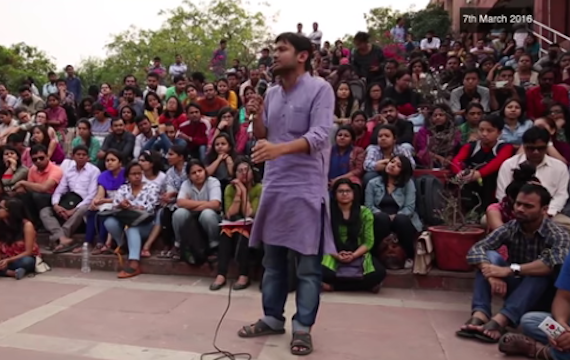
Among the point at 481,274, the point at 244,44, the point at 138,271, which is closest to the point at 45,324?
the point at 138,271

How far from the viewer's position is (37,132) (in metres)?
7.95

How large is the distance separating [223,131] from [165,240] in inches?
78.0

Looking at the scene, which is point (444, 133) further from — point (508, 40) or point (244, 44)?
point (244, 44)

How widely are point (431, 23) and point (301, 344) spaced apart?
19946mm

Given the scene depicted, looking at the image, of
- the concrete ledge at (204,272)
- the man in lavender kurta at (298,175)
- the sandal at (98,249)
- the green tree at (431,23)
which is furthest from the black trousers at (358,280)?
the green tree at (431,23)

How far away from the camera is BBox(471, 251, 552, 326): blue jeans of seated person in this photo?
3854mm

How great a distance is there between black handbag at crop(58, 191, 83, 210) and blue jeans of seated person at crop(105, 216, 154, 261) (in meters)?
0.80

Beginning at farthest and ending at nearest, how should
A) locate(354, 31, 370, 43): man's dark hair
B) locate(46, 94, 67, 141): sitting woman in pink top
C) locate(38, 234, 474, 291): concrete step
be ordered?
1. locate(354, 31, 370, 43): man's dark hair
2. locate(46, 94, 67, 141): sitting woman in pink top
3. locate(38, 234, 474, 291): concrete step

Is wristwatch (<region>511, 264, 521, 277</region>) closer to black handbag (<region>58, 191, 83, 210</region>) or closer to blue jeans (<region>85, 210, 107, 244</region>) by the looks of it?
blue jeans (<region>85, 210, 107, 244</region>)

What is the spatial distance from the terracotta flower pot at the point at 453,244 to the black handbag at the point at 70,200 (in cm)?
408

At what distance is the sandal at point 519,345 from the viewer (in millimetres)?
3533

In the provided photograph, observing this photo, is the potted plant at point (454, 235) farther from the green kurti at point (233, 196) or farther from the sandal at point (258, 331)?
the sandal at point (258, 331)

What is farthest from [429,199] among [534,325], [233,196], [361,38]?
[361,38]

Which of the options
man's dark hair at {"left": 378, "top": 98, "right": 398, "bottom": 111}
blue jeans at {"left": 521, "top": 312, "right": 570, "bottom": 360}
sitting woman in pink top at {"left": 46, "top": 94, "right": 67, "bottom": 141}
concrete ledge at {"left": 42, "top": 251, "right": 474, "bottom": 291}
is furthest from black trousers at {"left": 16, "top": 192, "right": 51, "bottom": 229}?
blue jeans at {"left": 521, "top": 312, "right": 570, "bottom": 360}
